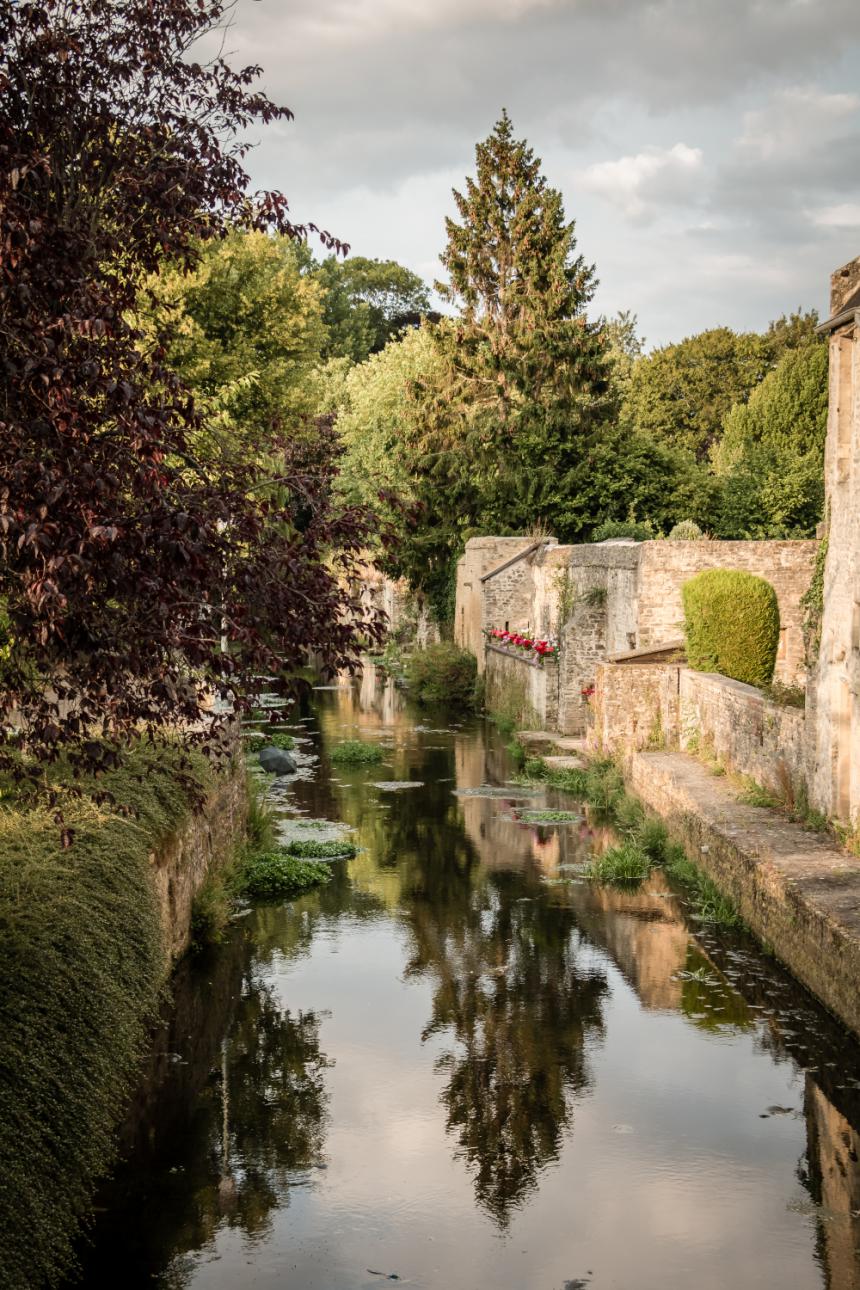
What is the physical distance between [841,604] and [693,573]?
10.6m

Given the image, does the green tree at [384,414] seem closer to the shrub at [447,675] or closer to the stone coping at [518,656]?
the shrub at [447,675]

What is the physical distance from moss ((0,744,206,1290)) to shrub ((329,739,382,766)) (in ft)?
47.4

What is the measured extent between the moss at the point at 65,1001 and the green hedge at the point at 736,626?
11.8m

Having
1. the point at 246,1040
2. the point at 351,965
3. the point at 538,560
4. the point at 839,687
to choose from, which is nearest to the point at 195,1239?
the point at 246,1040

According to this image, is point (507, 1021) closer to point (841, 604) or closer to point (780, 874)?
point (780, 874)

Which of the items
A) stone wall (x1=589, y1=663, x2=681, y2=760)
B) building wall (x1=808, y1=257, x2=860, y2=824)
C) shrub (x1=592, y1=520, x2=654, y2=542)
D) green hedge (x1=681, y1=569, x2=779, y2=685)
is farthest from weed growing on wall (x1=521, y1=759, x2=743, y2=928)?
shrub (x1=592, y1=520, x2=654, y2=542)

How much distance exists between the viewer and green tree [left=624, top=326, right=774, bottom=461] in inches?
2285

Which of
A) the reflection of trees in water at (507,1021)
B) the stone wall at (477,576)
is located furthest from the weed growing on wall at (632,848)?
the stone wall at (477,576)

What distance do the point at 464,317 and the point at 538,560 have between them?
13664mm

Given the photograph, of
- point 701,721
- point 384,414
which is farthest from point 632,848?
point 384,414

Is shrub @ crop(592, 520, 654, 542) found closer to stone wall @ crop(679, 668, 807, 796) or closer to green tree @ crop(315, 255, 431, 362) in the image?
stone wall @ crop(679, 668, 807, 796)

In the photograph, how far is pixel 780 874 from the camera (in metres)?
12.1

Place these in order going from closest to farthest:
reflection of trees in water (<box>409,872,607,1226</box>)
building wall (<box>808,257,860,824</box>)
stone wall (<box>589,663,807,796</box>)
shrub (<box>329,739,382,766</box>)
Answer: reflection of trees in water (<box>409,872,607,1226</box>) < building wall (<box>808,257,860,824</box>) < stone wall (<box>589,663,807,796</box>) < shrub (<box>329,739,382,766</box>)

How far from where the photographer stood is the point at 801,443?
44.6 m
